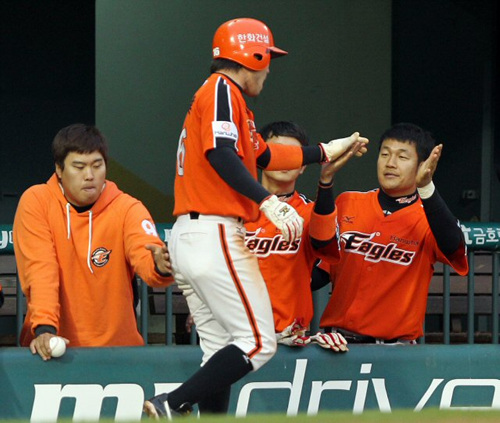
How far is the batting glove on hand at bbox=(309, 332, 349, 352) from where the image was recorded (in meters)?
4.68

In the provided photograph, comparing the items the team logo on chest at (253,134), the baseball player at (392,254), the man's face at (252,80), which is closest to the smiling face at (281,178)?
the baseball player at (392,254)

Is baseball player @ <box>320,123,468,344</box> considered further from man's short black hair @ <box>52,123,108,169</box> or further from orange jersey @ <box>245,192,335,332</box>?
man's short black hair @ <box>52,123,108,169</box>

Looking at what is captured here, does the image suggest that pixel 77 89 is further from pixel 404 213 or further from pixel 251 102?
pixel 404 213

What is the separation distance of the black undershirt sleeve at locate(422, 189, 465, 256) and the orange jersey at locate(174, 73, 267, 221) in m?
0.80

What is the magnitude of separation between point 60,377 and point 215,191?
3.28 ft

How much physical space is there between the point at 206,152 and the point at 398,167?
3.91 feet

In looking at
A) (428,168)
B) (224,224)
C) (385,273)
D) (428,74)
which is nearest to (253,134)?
(224,224)

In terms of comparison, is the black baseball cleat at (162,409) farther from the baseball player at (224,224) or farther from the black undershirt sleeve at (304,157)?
the black undershirt sleeve at (304,157)

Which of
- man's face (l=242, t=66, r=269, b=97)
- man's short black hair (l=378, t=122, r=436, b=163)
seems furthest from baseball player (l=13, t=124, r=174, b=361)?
man's short black hair (l=378, t=122, r=436, b=163)

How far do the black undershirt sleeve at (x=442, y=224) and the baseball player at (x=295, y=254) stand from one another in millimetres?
397

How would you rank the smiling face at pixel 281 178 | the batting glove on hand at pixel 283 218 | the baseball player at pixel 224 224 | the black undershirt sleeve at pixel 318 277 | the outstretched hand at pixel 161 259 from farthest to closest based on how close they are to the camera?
1. the black undershirt sleeve at pixel 318 277
2. the smiling face at pixel 281 178
3. the outstretched hand at pixel 161 259
4. the baseball player at pixel 224 224
5. the batting glove on hand at pixel 283 218

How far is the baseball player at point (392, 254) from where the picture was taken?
4934mm

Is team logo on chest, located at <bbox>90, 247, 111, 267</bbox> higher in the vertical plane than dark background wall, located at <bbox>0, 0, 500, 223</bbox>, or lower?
lower

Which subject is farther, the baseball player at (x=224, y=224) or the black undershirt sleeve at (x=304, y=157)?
the black undershirt sleeve at (x=304, y=157)
